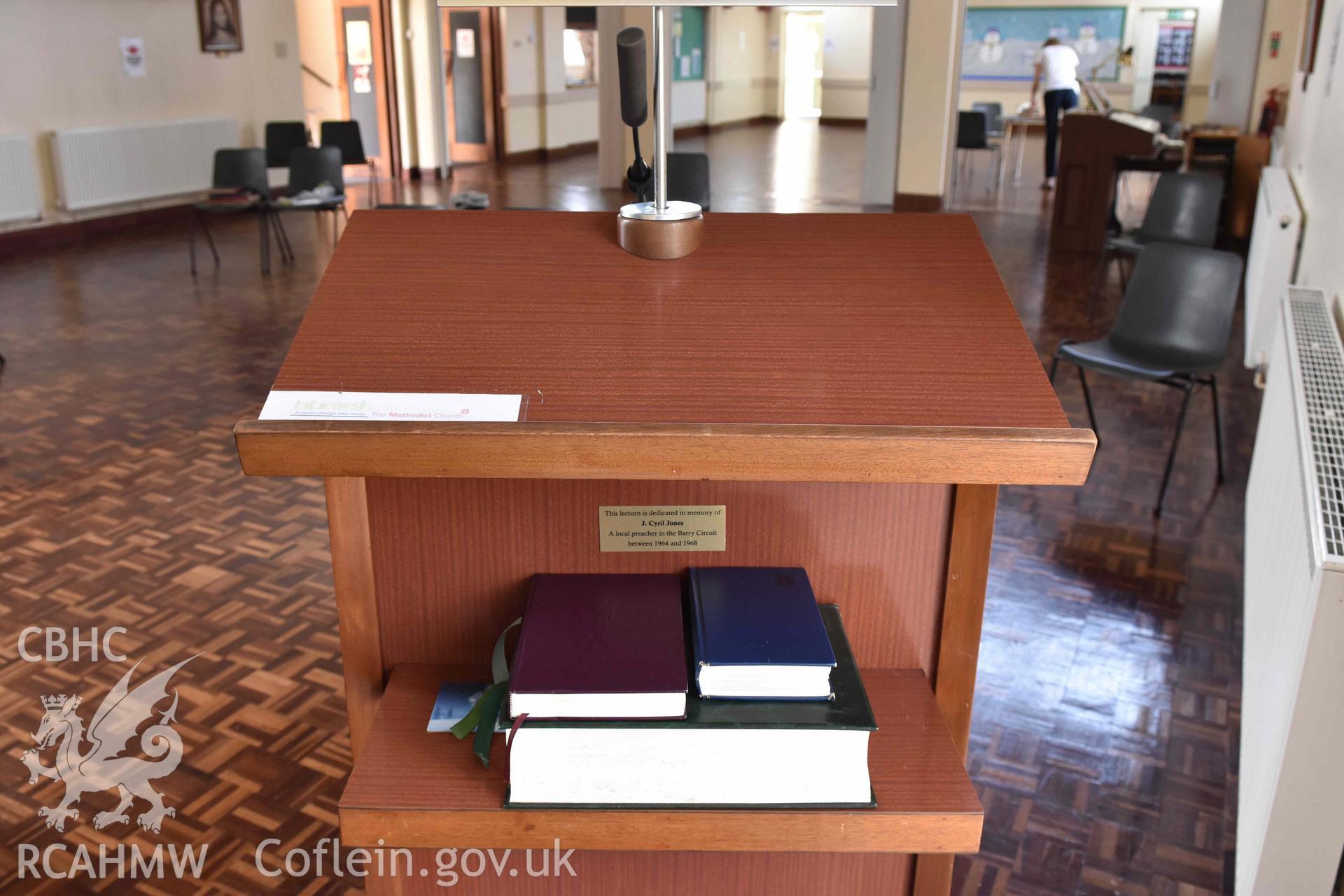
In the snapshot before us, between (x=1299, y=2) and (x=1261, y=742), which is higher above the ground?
(x=1299, y=2)

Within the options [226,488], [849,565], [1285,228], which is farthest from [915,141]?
[849,565]

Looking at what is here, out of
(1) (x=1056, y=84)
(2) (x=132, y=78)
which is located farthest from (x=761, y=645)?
(1) (x=1056, y=84)

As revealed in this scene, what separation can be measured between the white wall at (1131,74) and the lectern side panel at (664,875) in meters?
16.1

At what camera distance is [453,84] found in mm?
13891

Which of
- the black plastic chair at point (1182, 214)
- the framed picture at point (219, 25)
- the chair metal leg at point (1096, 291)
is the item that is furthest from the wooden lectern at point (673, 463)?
the framed picture at point (219, 25)

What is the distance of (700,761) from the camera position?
3.66 feet

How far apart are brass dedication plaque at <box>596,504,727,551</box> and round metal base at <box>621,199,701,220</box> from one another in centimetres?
35

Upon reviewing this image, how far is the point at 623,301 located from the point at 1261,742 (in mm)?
1579

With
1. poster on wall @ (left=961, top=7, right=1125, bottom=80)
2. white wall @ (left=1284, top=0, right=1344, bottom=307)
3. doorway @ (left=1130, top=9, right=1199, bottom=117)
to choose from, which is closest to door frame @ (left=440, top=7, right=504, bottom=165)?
poster on wall @ (left=961, top=7, right=1125, bottom=80)

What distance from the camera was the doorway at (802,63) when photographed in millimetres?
20375

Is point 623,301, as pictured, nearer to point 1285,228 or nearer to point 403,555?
point 403,555

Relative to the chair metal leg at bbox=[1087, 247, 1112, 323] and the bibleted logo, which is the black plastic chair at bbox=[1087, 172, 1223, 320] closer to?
the chair metal leg at bbox=[1087, 247, 1112, 323]

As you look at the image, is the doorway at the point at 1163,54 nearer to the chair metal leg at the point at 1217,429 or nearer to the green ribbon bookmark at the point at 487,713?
the chair metal leg at the point at 1217,429

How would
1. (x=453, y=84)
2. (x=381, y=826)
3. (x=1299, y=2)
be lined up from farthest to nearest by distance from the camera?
(x=453, y=84)
(x=1299, y=2)
(x=381, y=826)
